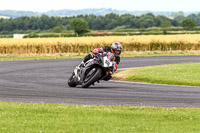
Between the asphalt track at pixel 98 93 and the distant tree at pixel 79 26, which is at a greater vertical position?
the asphalt track at pixel 98 93

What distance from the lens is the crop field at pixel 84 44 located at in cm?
4381

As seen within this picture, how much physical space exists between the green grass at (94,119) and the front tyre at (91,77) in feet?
13.2

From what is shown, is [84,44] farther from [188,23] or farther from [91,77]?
[188,23]

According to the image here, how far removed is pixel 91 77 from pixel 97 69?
396 millimetres

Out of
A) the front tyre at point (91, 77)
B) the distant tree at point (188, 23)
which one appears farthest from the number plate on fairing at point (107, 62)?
the distant tree at point (188, 23)

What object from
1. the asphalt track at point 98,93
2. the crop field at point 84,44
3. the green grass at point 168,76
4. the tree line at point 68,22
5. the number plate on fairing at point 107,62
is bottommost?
the tree line at point 68,22

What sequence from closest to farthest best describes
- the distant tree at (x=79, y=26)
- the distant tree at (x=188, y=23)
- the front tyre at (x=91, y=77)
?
1. the front tyre at (x=91, y=77)
2. the distant tree at (x=79, y=26)
3. the distant tree at (x=188, y=23)

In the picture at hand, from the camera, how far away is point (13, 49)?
43688 mm

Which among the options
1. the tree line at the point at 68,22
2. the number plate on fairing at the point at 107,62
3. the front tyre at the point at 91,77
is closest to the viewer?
the number plate on fairing at the point at 107,62

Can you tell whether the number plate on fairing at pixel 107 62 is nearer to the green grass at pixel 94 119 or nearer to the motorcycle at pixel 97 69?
the motorcycle at pixel 97 69

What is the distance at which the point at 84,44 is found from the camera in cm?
4494

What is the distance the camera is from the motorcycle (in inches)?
669

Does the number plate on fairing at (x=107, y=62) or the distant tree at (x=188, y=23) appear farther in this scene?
the distant tree at (x=188, y=23)

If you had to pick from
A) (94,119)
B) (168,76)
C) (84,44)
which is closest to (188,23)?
(84,44)
